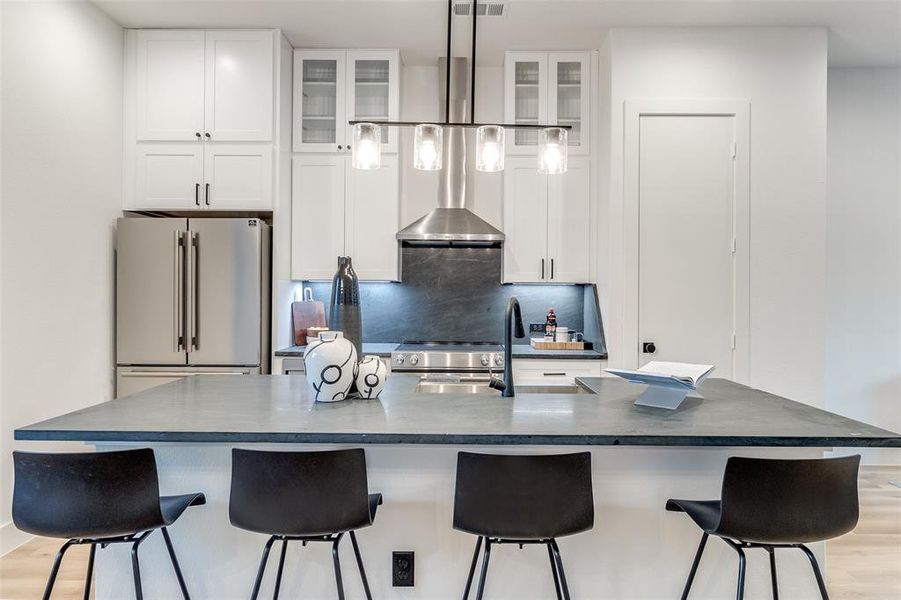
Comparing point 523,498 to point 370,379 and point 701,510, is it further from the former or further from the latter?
point 370,379

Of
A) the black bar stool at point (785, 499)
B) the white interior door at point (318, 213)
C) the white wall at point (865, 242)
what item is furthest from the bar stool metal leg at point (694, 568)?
the white wall at point (865, 242)

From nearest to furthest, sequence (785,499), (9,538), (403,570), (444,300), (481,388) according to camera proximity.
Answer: (785,499)
(403,570)
(481,388)
(9,538)
(444,300)

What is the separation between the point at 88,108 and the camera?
10.9ft

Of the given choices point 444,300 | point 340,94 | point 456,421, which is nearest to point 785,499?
point 456,421

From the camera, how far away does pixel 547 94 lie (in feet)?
12.8

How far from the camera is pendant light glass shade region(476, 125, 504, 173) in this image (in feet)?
7.30

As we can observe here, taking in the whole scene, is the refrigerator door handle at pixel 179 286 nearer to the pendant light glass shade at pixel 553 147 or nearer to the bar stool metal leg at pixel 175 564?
the bar stool metal leg at pixel 175 564

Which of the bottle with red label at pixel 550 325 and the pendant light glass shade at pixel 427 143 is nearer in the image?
the pendant light glass shade at pixel 427 143

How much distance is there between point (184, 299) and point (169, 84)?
1.42 metres

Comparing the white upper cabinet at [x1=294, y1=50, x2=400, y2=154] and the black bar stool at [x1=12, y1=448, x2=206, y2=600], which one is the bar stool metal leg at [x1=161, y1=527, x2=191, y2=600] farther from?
the white upper cabinet at [x1=294, y1=50, x2=400, y2=154]

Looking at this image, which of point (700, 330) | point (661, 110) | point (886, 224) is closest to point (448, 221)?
point (661, 110)

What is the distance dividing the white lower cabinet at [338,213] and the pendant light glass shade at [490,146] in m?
1.77

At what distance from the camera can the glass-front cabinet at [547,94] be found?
3891 mm

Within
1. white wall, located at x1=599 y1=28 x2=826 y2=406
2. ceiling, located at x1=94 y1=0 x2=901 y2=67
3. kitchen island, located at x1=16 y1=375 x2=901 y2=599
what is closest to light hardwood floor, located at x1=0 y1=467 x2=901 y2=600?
kitchen island, located at x1=16 y1=375 x2=901 y2=599
